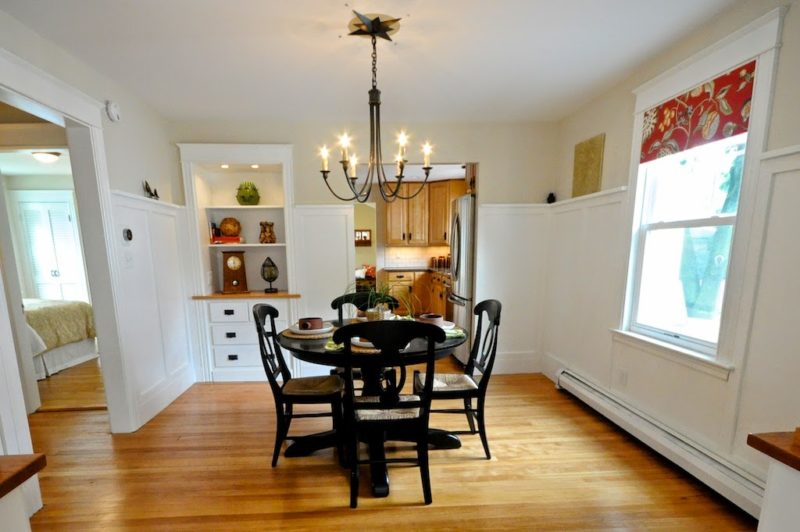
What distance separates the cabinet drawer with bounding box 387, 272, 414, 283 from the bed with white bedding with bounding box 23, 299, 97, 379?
4.07 m

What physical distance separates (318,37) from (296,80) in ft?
1.80

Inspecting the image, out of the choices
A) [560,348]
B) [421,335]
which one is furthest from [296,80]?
[560,348]

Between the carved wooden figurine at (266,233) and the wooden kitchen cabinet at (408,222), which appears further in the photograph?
the wooden kitchen cabinet at (408,222)

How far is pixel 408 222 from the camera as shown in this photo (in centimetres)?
551

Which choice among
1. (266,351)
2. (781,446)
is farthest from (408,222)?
(781,446)

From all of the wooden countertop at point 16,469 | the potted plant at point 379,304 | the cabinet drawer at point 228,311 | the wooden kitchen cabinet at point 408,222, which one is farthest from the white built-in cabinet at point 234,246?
the wooden kitchen cabinet at point 408,222

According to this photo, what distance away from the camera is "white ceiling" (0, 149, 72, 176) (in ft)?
11.8

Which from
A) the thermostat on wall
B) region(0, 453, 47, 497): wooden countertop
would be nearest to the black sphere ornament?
the thermostat on wall

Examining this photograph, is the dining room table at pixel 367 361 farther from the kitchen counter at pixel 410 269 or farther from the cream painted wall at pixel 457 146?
the kitchen counter at pixel 410 269

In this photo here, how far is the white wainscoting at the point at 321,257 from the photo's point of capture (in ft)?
10.1

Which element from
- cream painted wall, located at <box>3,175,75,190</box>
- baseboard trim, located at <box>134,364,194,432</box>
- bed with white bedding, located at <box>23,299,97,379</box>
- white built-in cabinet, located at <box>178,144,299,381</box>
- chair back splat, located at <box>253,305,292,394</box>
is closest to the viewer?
chair back splat, located at <box>253,305,292,394</box>

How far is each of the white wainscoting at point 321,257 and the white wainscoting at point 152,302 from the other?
1.06 meters

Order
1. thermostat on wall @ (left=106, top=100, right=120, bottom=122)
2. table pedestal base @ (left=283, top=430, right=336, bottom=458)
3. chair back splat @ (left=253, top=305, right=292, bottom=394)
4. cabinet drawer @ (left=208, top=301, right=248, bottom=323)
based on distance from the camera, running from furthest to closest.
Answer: cabinet drawer @ (left=208, top=301, right=248, bottom=323)
thermostat on wall @ (left=106, top=100, right=120, bottom=122)
table pedestal base @ (left=283, top=430, right=336, bottom=458)
chair back splat @ (left=253, top=305, right=292, bottom=394)

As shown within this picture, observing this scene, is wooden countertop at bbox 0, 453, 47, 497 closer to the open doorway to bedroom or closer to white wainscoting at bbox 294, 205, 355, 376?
white wainscoting at bbox 294, 205, 355, 376
